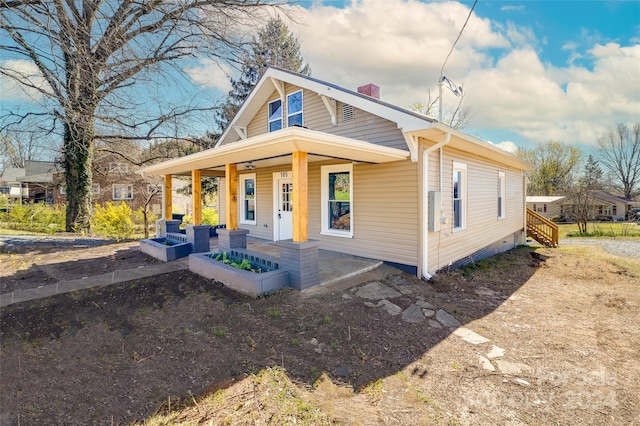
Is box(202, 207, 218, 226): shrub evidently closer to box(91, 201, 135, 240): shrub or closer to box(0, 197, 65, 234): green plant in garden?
box(91, 201, 135, 240): shrub

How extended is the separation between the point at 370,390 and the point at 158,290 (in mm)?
4131

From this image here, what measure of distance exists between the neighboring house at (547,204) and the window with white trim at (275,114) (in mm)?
41081

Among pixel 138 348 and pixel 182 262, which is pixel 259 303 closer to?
pixel 138 348

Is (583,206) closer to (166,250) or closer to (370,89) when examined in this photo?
(370,89)

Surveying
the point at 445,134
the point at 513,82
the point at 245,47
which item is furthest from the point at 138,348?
the point at 513,82

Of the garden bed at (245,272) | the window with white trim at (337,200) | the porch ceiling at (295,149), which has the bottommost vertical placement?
the garden bed at (245,272)

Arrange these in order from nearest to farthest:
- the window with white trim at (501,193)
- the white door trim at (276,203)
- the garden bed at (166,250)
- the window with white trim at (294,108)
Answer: the garden bed at (166,250), the window with white trim at (294,108), the white door trim at (276,203), the window with white trim at (501,193)

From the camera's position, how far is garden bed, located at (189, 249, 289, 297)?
5.11m

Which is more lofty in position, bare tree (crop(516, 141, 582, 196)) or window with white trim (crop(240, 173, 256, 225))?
bare tree (crop(516, 141, 582, 196))

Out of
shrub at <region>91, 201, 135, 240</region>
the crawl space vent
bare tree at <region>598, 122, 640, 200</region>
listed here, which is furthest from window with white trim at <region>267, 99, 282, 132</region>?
bare tree at <region>598, 122, 640, 200</region>

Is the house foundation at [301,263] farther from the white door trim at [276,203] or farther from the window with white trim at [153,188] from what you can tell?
the window with white trim at [153,188]

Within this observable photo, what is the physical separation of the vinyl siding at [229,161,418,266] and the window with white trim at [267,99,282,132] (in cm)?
249

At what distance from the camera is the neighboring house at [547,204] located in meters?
40.1

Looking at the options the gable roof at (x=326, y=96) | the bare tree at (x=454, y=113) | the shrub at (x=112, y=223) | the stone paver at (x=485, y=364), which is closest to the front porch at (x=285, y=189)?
the gable roof at (x=326, y=96)
